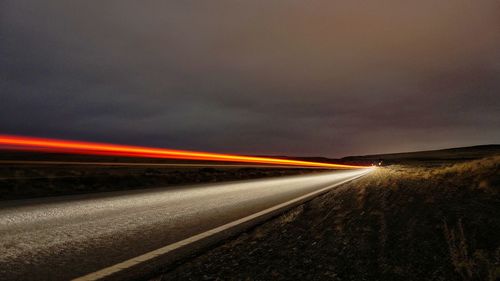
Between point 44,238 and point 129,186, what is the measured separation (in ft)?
40.9

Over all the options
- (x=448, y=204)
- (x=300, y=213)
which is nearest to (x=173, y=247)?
(x=300, y=213)

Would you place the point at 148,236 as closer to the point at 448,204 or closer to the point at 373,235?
the point at 373,235

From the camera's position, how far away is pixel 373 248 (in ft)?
14.1

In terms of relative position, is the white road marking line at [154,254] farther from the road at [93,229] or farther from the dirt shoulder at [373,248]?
the dirt shoulder at [373,248]

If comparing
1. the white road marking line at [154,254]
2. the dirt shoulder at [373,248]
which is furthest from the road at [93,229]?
the dirt shoulder at [373,248]

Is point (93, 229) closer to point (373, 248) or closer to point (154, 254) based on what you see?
point (154, 254)

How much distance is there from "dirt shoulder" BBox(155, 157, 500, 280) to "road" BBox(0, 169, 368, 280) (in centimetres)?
107

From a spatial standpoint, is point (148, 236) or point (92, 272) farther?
point (148, 236)

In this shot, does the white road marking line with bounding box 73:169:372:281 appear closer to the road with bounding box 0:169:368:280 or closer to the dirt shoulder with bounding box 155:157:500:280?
the road with bounding box 0:169:368:280

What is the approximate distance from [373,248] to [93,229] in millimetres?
4540

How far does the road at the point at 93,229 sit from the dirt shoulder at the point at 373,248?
107 cm

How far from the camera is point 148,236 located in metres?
5.87

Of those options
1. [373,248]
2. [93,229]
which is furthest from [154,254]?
[373,248]

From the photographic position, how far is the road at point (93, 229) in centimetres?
429
